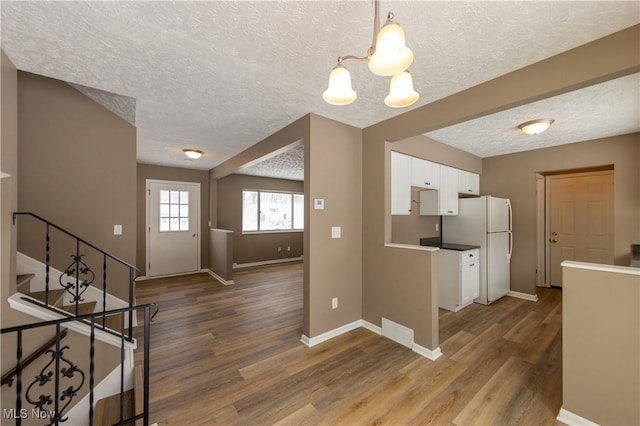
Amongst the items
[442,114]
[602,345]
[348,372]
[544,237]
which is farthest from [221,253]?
[544,237]

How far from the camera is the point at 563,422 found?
5.62 feet

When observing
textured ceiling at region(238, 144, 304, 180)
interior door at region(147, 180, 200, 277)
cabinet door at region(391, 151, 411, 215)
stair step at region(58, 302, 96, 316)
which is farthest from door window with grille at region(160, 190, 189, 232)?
cabinet door at region(391, 151, 411, 215)

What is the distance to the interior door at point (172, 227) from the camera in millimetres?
5461

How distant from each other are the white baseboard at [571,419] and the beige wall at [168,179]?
6.31 m

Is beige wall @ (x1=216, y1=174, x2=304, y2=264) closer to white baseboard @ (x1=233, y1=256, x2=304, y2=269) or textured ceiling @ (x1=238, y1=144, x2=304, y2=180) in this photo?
white baseboard @ (x1=233, y1=256, x2=304, y2=269)

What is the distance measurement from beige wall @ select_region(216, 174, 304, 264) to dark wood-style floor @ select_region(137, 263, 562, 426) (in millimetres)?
3060

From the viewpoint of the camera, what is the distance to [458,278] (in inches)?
143

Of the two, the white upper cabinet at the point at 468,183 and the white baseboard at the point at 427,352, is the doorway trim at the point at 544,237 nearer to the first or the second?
the white upper cabinet at the point at 468,183

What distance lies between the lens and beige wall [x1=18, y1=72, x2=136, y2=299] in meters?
2.46

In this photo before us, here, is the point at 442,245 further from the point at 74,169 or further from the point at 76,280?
the point at 74,169

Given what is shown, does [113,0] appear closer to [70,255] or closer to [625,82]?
[70,255]

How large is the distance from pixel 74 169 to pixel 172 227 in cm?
319

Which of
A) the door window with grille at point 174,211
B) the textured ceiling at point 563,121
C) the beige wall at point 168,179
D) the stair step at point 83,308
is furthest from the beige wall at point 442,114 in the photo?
the door window with grille at point 174,211

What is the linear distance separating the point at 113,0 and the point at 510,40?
2.34m
